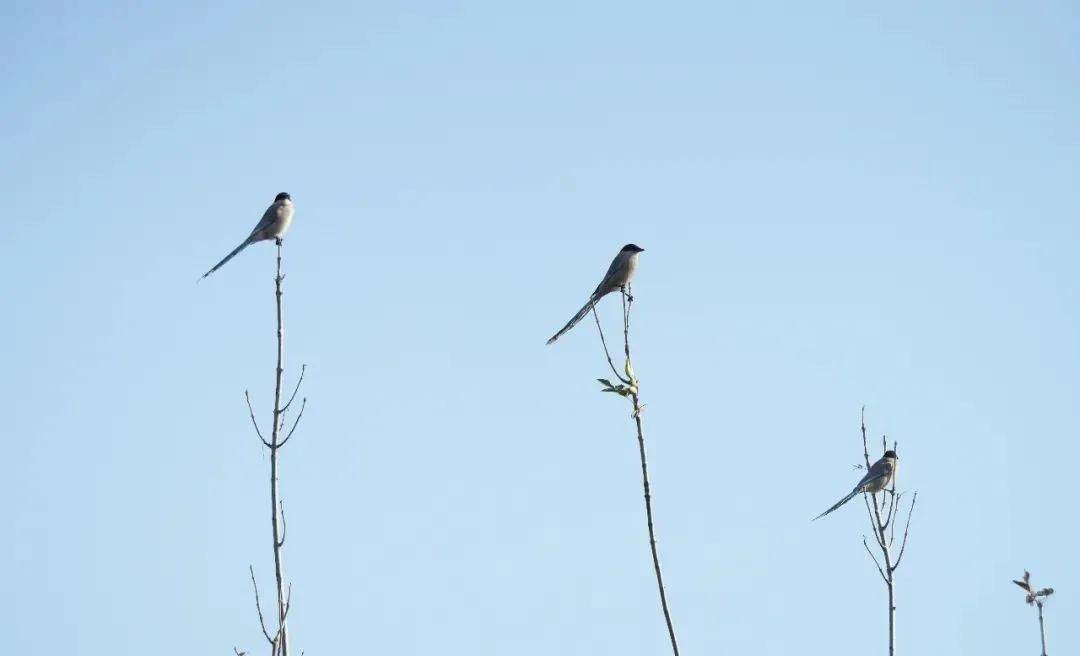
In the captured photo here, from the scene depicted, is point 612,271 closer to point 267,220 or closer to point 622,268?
point 622,268

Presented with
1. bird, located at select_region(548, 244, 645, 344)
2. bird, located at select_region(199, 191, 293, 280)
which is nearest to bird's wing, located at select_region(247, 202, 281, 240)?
bird, located at select_region(199, 191, 293, 280)

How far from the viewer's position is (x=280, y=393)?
269 inches

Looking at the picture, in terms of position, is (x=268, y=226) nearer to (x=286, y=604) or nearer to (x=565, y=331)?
(x=565, y=331)

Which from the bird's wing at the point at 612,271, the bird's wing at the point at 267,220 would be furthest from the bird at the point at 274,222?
the bird's wing at the point at 612,271

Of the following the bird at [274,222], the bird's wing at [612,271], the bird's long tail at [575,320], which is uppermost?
the bird at [274,222]

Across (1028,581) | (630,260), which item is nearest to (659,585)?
(1028,581)

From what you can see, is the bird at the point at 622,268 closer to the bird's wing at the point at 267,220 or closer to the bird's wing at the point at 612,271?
the bird's wing at the point at 612,271

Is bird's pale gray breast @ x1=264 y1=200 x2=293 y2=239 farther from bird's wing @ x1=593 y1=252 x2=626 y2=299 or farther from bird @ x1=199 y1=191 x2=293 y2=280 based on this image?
bird's wing @ x1=593 y1=252 x2=626 y2=299

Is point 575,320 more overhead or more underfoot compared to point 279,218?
more underfoot

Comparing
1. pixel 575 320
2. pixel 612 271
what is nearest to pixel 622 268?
pixel 612 271

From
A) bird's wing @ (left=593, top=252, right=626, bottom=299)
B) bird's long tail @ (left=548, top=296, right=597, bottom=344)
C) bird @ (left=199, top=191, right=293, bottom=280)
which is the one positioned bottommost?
bird's long tail @ (left=548, top=296, right=597, bottom=344)

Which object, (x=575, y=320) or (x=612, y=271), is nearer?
(x=575, y=320)

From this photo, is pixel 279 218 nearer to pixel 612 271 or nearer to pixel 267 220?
pixel 267 220

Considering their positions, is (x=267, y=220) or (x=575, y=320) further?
(x=267, y=220)
